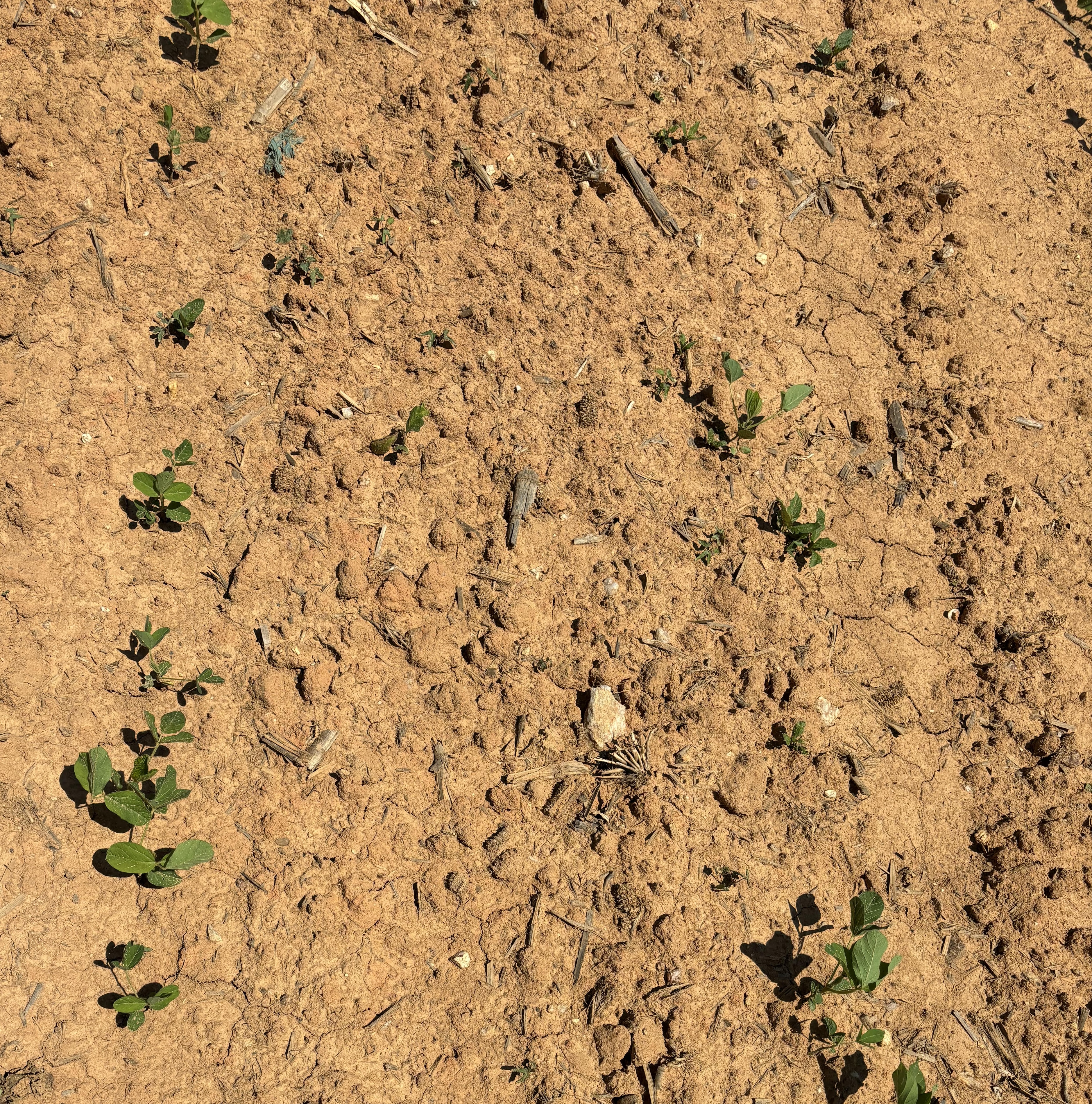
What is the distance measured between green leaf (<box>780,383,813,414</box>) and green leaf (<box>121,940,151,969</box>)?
282cm

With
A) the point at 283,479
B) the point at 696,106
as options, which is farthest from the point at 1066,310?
the point at 283,479

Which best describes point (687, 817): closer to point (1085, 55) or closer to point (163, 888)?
point (163, 888)

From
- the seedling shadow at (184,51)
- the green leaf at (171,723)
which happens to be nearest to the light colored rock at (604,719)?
the green leaf at (171,723)

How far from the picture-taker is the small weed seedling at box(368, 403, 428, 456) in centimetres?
307

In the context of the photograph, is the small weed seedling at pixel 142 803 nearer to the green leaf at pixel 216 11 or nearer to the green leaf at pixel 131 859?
the green leaf at pixel 131 859

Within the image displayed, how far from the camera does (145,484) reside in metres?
2.87

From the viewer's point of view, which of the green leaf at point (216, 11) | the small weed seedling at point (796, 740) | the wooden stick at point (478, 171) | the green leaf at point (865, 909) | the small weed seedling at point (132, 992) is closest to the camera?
the small weed seedling at point (132, 992)

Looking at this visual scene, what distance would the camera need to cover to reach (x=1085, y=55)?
157 inches

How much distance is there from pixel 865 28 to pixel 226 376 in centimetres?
309

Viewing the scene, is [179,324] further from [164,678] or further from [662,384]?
[662,384]

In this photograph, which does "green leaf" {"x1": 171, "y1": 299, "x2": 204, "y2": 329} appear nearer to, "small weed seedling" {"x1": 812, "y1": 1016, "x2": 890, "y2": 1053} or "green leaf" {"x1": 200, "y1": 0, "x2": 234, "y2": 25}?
"green leaf" {"x1": 200, "y1": 0, "x2": 234, "y2": 25}

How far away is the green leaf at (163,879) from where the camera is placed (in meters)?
2.67

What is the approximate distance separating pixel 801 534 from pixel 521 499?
3.41ft

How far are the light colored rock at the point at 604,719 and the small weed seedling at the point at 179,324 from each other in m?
1.90
